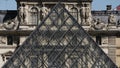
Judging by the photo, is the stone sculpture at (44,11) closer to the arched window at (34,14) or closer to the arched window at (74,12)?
the arched window at (34,14)

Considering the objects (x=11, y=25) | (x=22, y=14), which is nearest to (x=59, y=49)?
(x=22, y=14)

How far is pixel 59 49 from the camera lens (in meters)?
37.2

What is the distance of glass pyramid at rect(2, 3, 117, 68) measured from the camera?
36625 millimetres

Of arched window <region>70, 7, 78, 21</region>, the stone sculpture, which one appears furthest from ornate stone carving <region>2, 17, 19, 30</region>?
arched window <region>70, 7, 78, 21</region>

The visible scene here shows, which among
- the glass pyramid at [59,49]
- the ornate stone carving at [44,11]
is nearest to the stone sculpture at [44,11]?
the ornate stone carving at [44,11]

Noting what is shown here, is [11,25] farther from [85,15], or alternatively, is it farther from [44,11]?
[85,15]

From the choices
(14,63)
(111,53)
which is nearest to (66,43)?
(14,63)

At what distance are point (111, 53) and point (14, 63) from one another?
16441 mm

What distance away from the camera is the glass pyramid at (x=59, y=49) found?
3662 cm

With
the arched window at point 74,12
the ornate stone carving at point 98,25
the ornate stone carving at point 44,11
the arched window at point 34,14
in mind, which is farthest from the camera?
the arched window at point 74,12

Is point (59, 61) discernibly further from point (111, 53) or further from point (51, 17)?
point (111, 53)

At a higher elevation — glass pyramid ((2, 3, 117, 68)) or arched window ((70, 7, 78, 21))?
glass pyramid ((2, 3, 117, 68))

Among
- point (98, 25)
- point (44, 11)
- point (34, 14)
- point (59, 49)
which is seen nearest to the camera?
point (59, 49)

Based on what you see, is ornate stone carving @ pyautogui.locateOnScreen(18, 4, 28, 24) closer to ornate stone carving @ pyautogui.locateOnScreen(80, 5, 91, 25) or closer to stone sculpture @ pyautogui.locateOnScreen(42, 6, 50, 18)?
stone sculpture @ pyautogui.locateOnScreen(42, 6, 50, 18)
